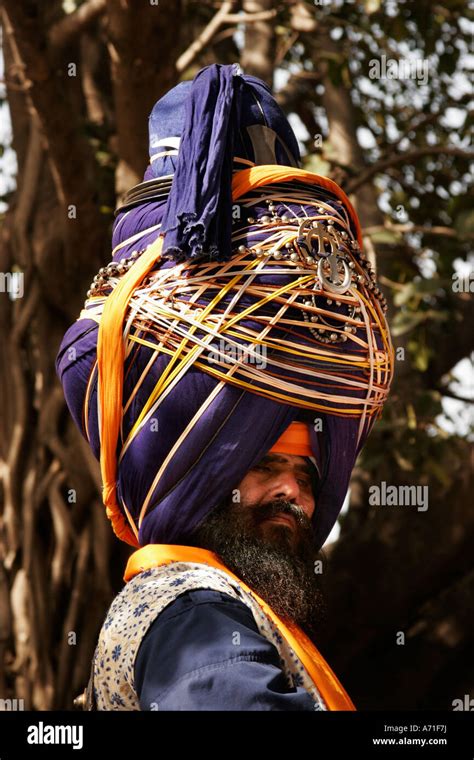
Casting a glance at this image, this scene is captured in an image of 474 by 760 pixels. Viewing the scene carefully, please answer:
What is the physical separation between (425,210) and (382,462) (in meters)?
1.31

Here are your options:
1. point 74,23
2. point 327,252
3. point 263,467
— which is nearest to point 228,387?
point 263,467

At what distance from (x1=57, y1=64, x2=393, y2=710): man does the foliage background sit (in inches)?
57.9

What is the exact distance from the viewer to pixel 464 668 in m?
4.85

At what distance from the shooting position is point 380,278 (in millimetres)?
3930

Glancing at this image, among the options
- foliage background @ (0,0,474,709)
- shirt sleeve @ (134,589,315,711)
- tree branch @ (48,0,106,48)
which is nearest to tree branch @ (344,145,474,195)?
foliage background @ (0,0,474,709)

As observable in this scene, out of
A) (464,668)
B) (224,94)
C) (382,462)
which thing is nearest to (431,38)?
(382,462)

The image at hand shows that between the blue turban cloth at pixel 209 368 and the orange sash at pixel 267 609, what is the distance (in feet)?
0.10

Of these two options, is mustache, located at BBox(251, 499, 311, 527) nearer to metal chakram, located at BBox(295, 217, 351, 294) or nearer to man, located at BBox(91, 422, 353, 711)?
man, located at BBox(91, 422, 353, 711)

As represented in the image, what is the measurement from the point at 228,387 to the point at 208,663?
1.20ft

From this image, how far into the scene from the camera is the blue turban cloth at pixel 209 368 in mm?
1544

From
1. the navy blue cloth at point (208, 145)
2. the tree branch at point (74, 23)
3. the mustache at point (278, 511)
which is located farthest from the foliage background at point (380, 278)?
the mustache at point (278, 511)

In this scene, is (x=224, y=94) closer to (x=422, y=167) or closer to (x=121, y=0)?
(x=121, y=0)

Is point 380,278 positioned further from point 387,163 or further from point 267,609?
point 267,609
